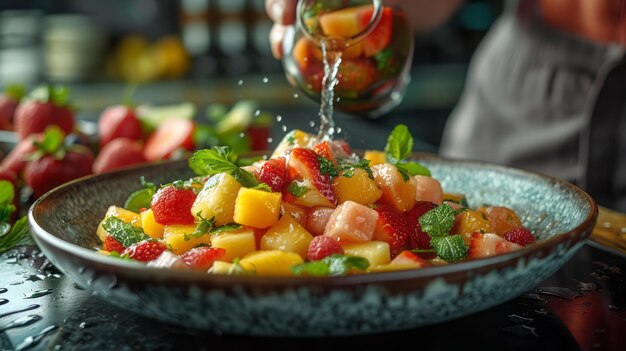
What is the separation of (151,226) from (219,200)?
0.44ft

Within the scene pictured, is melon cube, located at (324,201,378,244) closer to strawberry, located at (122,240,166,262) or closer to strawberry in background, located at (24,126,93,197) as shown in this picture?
strawberry, located at (122,240,166,262)

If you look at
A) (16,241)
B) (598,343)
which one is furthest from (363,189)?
(16,241)

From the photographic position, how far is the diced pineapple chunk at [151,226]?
3.54 feet

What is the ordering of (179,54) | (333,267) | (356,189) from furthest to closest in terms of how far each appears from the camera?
1. (179,54)
2. (356,189)
3. (333,267)

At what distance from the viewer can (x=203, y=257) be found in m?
0.92

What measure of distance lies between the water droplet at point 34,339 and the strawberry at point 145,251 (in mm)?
125

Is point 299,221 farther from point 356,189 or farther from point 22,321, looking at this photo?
point 22,321

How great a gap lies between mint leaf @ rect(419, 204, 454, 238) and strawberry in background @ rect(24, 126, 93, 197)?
0.81 m

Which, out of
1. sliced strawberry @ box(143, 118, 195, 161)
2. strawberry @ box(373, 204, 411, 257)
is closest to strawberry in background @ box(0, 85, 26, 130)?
sliced strawberry @ box(143, 118, 195, 161)

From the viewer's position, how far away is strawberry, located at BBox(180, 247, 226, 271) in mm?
918

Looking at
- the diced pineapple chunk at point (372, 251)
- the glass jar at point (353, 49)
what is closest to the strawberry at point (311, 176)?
the diced pineapple chunk at point (372, 251)

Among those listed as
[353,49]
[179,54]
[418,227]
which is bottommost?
[179,54]

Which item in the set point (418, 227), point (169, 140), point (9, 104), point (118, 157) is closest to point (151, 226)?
point (418, 227)

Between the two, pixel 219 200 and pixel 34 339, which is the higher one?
pixel 219 200
